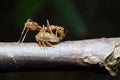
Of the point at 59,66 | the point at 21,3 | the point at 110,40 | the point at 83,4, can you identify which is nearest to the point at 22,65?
the point at 59,66

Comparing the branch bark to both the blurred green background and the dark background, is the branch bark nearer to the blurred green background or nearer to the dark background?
the blurred green background

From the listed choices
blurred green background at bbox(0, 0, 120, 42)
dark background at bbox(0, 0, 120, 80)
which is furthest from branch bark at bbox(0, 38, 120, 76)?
dark background at bbox(0, 0, 120, 80)

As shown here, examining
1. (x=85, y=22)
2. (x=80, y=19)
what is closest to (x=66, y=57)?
(x=80, y=19)

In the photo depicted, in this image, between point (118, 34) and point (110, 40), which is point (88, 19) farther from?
point (110, 40)

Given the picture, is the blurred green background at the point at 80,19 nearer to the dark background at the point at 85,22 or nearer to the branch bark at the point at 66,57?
the dark background at the point at 85,22

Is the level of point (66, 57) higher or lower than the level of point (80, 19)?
higher

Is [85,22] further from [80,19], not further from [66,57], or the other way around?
[66,57]

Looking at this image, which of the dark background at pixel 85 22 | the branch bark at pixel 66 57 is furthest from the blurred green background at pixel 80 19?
the branch bark at pixel 66 57

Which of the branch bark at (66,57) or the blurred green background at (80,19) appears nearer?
the branch bark at (66,57)
